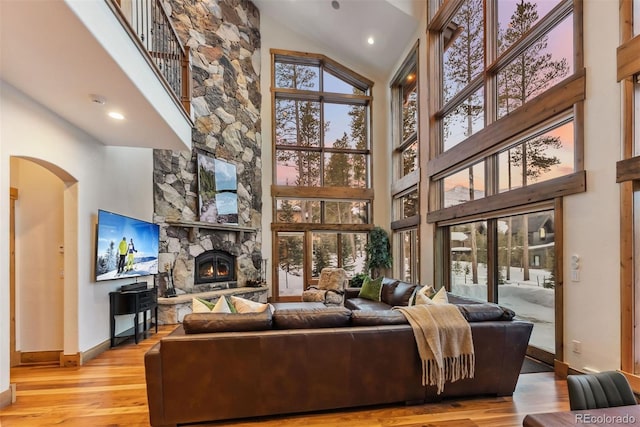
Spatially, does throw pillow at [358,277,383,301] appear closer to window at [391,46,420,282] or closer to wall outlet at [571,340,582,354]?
window at [391,46,420,282]

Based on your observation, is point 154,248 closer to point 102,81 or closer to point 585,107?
point 102,81

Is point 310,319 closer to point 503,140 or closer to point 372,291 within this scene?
point 372,291

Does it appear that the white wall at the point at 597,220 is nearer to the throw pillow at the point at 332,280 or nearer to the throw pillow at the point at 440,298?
the throw pillow at the point at 440,298

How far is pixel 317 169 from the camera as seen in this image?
904cm

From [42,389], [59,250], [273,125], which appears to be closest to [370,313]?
[42,389]

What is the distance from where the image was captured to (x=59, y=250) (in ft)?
13.5

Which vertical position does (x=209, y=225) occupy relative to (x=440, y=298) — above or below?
above

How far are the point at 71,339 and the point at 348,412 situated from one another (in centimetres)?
332

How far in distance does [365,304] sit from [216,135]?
15.5 ft

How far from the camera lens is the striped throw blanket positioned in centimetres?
279

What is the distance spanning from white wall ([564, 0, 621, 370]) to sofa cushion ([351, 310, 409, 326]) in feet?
6.26

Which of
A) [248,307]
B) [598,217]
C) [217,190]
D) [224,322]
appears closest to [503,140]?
[598,217]

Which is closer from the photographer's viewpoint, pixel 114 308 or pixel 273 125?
pixel 114 308

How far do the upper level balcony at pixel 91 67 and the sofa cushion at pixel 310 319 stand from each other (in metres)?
2.38
